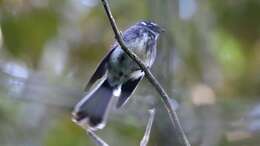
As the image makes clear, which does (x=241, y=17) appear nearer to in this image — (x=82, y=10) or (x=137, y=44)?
(x=82, y=10)

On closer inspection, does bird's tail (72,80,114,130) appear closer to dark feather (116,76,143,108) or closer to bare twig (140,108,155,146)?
dark feather (116,76,143,108)

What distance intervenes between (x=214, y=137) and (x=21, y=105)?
1.22 m

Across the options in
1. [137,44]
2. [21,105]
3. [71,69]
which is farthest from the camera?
[71,69]

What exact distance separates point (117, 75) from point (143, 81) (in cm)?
86

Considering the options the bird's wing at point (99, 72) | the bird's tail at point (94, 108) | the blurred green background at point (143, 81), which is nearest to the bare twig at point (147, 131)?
the bird's wing at point (99, 72)

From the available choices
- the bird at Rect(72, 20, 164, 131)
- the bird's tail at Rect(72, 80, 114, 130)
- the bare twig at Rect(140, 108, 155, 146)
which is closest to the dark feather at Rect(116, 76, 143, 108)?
the bird at Rect(72, 20, 164, 131)

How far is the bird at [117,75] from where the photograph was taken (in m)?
2.80

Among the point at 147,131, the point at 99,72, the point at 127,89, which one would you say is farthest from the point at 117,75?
the point at 147,131

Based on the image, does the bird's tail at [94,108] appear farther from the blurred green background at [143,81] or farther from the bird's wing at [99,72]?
the blurred green background at [143,81]

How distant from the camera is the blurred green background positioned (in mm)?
4016

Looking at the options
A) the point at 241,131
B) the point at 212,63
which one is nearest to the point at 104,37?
the point at 212,63

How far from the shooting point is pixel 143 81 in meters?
3.89

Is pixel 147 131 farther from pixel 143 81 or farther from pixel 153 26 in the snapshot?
pixel 143 81

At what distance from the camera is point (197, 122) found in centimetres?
398
